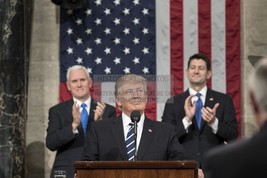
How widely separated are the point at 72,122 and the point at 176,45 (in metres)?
2.46

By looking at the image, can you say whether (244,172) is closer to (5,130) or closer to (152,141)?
(152,141)

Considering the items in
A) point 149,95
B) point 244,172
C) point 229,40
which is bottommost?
point 244,172

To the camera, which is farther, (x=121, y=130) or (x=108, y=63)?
(x=108, y=63)

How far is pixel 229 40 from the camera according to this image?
32.8 ft

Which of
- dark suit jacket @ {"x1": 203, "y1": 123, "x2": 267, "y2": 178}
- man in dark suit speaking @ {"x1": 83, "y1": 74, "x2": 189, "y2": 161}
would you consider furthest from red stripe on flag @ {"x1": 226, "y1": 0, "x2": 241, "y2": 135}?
dark suit jacket @ {"x1": 203, "y1": 123, "x2": 267, "y2": 178}

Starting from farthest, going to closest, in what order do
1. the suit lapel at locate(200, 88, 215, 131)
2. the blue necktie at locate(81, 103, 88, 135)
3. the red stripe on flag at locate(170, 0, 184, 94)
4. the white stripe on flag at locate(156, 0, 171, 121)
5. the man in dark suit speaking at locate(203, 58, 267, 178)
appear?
the white stripe on flag at locate(156, 0, 171, 121) < the red stripe on flag at locate(170, 0, 184, 94) < the suit lapel at locate(200, 88, 215, 131) < the blue necktie at locate(81, 103, 88, 135) < the man in dark suit speaking at locate(203, 58, 267, 178)

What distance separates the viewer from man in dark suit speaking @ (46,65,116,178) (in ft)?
26.0

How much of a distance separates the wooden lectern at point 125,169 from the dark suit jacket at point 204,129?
2156 mm

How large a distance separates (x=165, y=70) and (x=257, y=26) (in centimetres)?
131

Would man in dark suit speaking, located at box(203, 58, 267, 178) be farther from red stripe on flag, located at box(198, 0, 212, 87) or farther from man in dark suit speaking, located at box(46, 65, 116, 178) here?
red stripe on flag, located at box(198, 0, 212, 87)

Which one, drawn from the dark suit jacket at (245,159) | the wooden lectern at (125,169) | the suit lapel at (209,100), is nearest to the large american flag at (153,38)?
the suit lapel at (209,100)

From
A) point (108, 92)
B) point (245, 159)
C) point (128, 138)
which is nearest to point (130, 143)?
point (128, 138)

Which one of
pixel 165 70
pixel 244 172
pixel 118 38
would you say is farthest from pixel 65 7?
pixel 244 172

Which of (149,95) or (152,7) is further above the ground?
(152,7)
